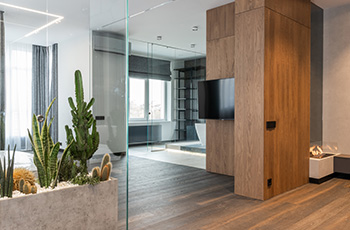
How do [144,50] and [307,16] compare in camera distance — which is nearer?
[307,16]

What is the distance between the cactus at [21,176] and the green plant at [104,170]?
0.42 m

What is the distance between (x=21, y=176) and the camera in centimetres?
204

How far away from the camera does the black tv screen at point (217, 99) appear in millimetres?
4617

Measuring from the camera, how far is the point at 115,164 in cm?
245

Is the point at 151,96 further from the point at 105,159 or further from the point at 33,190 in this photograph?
the point at 33,190

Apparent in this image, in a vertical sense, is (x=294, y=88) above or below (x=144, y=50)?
below

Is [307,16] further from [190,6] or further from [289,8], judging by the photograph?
[190,6]

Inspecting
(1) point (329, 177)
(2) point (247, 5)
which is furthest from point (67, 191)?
(1) point (329, 177)

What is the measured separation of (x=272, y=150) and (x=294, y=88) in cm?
100

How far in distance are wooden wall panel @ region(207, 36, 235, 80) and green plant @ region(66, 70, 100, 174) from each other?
2.97 meters

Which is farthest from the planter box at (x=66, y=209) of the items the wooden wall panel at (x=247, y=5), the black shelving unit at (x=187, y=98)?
the black shelving unit at (x=187, y=98)

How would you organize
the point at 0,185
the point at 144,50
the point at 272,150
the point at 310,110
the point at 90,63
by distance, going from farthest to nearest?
the point at 144,50 < the point at 310,110 < the point at 272,150 < the point at 90,63 < the point at 0,185

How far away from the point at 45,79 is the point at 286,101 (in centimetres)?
296

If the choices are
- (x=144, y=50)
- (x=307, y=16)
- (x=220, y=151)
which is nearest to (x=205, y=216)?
(x=220, y=151)
